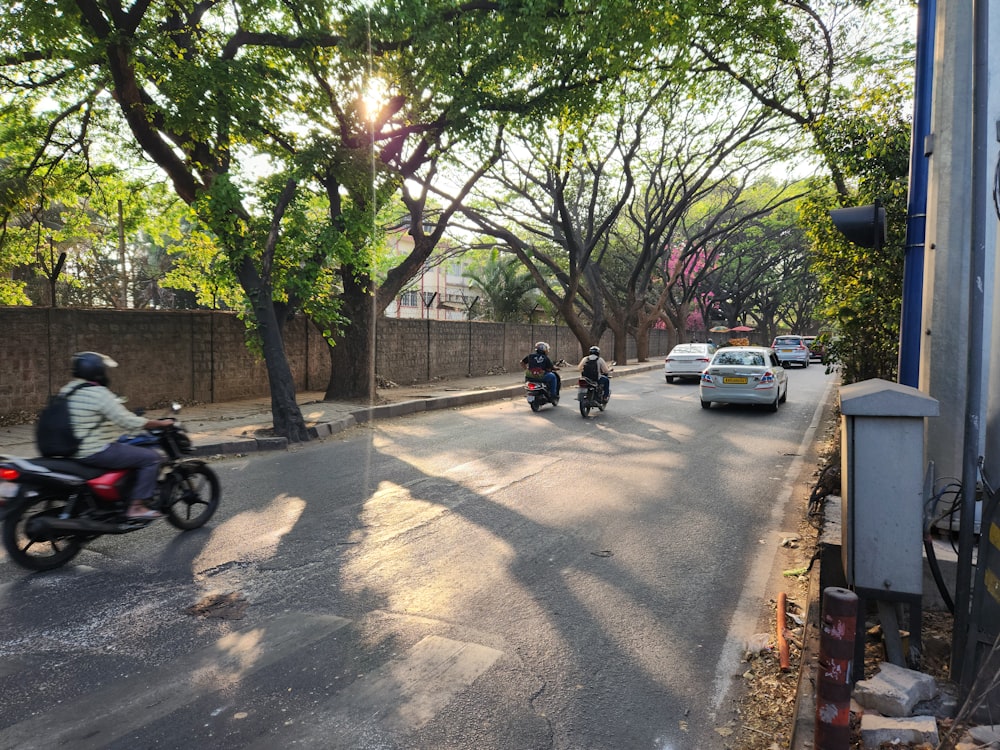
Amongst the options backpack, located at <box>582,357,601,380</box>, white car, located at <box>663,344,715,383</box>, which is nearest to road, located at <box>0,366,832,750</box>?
backpack, located at <box>582,357,601,380</box>

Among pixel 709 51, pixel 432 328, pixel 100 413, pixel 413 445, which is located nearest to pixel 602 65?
pixel 709 51

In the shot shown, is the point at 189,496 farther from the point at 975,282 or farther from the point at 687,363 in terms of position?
the point at 687,363

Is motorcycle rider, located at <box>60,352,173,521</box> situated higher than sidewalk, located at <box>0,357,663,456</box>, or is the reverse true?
motorcycle rider, located at <box>60,352,173,521</box>

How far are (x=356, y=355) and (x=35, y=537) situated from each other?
1061cm

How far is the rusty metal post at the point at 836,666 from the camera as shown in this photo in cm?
257

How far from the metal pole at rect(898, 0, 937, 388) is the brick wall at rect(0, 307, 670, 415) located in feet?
39.9

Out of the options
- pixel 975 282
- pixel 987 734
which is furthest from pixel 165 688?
pixel 975 282

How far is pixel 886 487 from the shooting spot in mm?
3426

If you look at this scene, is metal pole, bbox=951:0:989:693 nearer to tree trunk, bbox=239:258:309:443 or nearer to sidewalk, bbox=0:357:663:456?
sidewalk, bbox=0:357:663:456

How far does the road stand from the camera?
10.2 feet

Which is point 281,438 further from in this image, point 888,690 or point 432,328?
point 432,328

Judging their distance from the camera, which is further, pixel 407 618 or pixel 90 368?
pixel 90 368

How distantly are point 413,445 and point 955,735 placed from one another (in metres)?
8.45

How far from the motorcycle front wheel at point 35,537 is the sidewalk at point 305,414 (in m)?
4.37
